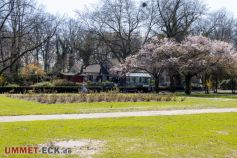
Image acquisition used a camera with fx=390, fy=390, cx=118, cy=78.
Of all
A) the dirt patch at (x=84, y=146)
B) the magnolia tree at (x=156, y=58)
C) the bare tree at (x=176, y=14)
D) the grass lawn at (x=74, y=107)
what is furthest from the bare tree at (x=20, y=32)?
the bare tree at (x=176, y=14)

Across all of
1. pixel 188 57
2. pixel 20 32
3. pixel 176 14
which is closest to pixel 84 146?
pixel 20 32

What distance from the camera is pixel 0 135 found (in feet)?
33.4

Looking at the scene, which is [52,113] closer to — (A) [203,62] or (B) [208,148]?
(B) [208,148]

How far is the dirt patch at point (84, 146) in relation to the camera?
8.29 metres

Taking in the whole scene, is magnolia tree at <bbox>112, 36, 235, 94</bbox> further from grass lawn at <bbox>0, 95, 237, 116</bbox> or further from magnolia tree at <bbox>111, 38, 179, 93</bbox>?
grass lawn at <bbox>0, 95, 237, 116</bbox>

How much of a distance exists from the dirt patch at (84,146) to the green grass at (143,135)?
0.75ft

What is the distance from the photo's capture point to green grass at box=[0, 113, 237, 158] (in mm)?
8594

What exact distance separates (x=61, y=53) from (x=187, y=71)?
3867 cm

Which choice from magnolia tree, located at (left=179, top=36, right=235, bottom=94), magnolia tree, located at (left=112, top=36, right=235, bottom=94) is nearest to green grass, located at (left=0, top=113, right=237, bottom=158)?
magnolia tree, located at (left=179, top=36, right=235, bottom=94)

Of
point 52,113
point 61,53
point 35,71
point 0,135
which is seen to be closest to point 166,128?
point 0,135

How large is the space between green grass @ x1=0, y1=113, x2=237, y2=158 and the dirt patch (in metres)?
0.23

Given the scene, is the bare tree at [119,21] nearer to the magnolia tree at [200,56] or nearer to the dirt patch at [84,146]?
the magnolia tree at [200,56]

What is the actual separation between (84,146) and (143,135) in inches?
89.1

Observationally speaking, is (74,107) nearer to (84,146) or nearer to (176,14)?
(84,146)
